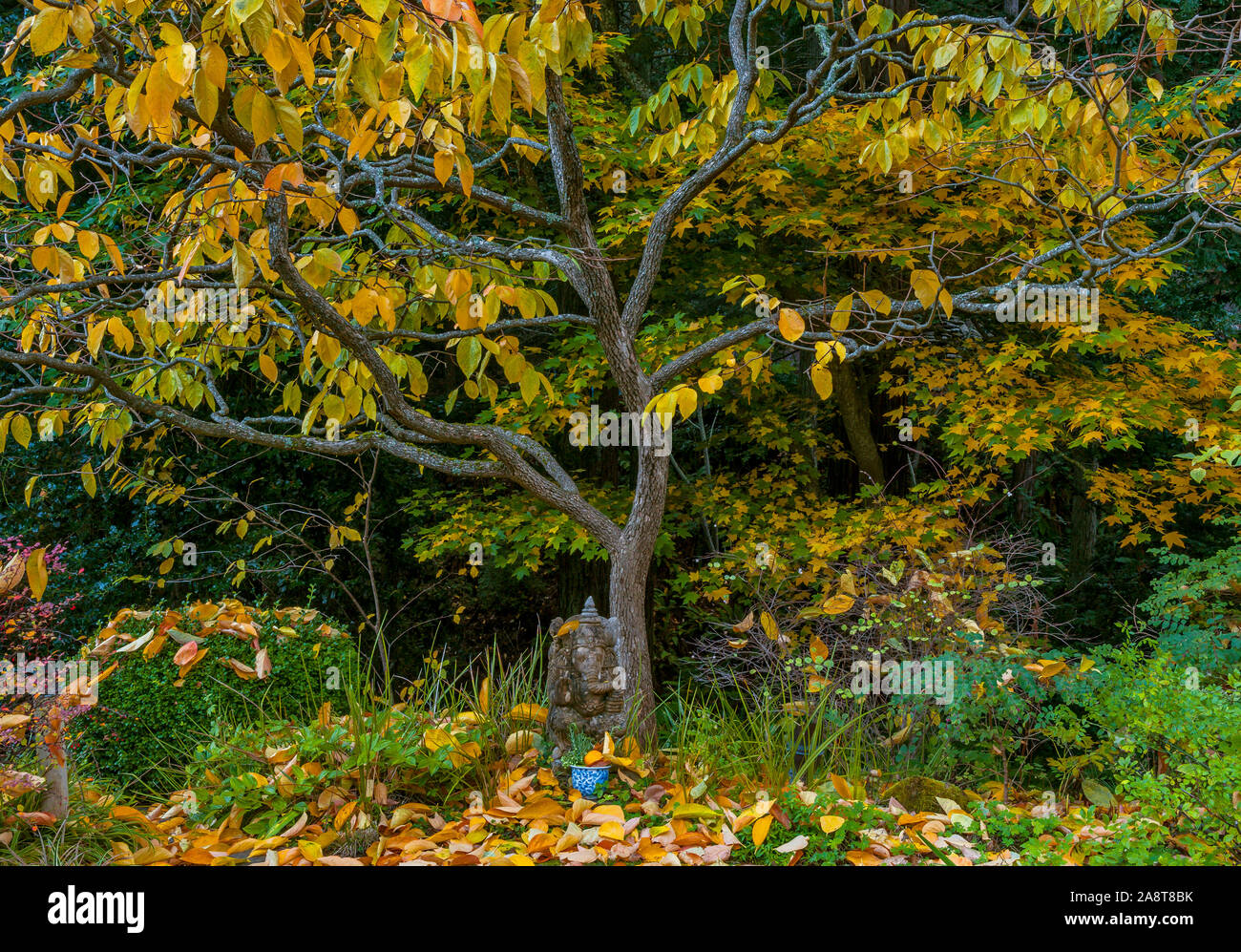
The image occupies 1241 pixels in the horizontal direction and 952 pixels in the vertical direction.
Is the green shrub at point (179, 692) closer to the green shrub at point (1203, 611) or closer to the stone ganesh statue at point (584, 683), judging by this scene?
the stone ganesh statue at point (584, 683)

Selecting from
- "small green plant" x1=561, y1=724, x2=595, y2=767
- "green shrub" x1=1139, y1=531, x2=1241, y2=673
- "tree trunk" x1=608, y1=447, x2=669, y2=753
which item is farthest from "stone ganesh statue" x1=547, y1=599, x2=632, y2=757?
"green shrub" x1=1139, y1=531, x2=1241, y2=673

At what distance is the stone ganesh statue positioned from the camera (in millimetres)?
3682

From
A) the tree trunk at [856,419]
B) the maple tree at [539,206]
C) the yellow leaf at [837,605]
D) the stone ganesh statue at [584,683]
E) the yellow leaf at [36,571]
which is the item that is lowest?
the stone ganesh statue at [584,683]

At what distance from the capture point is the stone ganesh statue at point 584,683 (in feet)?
12.1

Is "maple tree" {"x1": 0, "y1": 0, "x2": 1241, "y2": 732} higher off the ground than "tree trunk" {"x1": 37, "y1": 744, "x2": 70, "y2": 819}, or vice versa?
"maple tree" {"x1": 0, "y1": 0, "x2": 1241, "y2": 732}

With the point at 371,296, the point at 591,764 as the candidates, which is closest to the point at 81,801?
the point at 591,764

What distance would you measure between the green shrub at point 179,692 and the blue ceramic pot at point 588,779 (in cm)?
127

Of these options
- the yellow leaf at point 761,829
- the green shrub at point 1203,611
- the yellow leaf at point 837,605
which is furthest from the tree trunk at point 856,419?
the yellow leaf at point 761,829

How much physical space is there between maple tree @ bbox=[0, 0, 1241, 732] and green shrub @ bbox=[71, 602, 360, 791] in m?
0.86

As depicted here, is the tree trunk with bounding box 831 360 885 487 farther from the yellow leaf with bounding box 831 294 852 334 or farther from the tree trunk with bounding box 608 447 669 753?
the yellow leaf with bounding box 831 294 852 334

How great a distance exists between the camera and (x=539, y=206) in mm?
6961

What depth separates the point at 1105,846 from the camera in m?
3.00

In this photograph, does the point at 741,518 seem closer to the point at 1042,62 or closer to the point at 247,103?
the point at 1042,62

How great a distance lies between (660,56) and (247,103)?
251 inches
